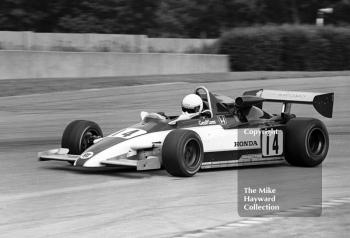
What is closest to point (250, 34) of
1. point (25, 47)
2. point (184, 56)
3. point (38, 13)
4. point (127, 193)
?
point (184, 56)

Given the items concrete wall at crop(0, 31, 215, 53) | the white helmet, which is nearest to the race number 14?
the white helmet

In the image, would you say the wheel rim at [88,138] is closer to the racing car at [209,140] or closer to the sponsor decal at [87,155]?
the racing car at [209,140]

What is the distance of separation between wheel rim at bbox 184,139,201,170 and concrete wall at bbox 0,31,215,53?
15.9 m

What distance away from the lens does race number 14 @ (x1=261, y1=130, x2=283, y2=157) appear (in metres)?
10.5

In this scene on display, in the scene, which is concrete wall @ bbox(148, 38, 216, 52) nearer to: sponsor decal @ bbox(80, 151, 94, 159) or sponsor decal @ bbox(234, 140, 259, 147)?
sponsor decal @ bbox(234, 140, 259, 147)

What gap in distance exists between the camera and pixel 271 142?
34.4 ft

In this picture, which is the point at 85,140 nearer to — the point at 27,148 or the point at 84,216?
the point at 27,148

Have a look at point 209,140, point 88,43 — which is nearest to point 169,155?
point 209,140

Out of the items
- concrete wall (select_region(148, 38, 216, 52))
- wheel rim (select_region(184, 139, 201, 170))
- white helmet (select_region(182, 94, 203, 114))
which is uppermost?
concrete wall (select_region(148, 38, 216, 52))

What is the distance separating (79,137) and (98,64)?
1340 cm

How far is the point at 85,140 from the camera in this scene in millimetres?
10219

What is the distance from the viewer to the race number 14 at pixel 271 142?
34.3ft

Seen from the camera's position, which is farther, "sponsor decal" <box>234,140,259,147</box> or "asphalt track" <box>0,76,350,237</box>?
"sponsor decal" <box>234,140,259,147</box>

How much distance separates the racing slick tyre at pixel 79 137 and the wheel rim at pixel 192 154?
1558 mm
